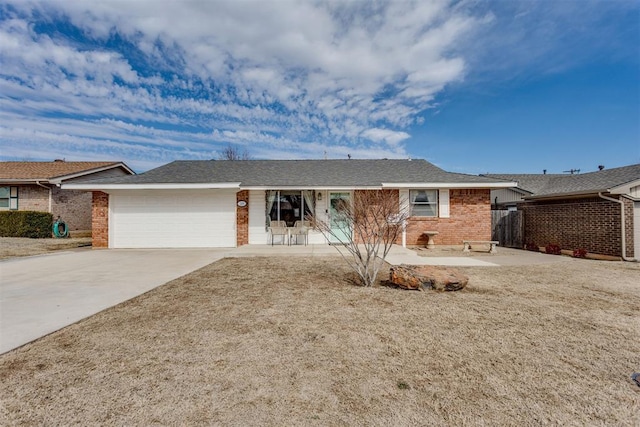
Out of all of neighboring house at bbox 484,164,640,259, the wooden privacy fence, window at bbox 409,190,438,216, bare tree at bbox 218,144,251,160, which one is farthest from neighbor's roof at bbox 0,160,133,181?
neighboring house at bbox 484,164,640,259

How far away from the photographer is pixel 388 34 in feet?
34.9

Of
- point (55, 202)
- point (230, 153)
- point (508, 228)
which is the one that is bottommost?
point (508, 228)

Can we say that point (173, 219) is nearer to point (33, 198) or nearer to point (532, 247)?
point (33, 198)

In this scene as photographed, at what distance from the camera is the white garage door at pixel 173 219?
39.8 ft

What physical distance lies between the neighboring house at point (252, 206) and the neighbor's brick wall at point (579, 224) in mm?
2071

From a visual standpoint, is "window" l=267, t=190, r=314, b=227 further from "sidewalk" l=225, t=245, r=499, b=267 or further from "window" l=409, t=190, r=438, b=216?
"window" l=409, t=190, r=438, b=216

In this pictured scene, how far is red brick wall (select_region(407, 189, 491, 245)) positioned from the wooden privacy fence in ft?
6.96

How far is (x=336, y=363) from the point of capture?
290 centimetres

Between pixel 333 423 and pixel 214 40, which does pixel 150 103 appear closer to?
pixel 214 40

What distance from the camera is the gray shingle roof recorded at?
39.9ft

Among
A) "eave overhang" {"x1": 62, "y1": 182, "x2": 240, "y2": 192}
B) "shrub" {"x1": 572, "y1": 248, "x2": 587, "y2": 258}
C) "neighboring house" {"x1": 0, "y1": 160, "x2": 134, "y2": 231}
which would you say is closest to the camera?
"shrub" {"x1": 572, "y1": 248, "x2": 587, "y2": 258}

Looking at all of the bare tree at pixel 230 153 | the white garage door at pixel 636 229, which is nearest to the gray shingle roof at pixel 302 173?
the white garage door at pixel 636 229

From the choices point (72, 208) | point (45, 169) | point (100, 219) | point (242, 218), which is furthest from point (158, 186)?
point (45, 169)

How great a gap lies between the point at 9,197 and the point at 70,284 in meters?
16.8
